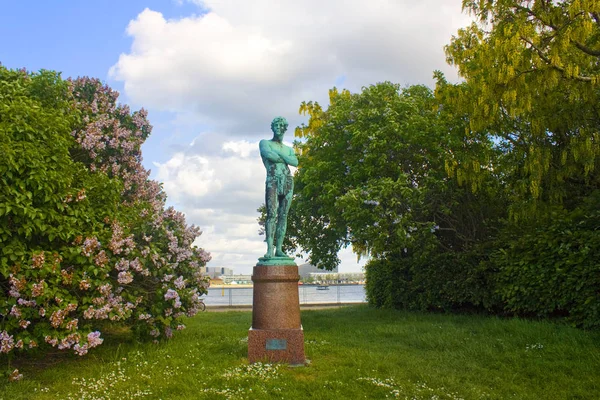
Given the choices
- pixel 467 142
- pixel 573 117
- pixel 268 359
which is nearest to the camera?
pixel 268 359

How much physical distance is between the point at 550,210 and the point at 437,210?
11.3ft

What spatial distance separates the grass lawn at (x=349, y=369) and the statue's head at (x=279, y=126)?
14.0 ft

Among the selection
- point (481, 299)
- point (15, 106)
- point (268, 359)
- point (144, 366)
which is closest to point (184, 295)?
point (144, 366)

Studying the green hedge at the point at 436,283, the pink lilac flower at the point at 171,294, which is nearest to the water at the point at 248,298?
the green hedge at the point at 436,283

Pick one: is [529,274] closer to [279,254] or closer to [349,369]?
[349,369]

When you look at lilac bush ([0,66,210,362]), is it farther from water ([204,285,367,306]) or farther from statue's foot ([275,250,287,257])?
water ([204,285,367,306])

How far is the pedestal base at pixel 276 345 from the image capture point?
8992 millimetres

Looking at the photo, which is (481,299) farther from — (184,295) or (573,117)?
(184,295)

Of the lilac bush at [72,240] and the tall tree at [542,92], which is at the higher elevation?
the tall tree at [542,92]

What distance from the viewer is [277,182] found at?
9.91 meters

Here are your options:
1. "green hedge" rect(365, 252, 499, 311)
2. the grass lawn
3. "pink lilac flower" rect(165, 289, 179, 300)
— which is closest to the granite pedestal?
the grass lawn

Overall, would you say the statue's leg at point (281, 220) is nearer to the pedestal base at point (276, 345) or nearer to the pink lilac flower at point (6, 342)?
the pedestal base at point (276, 345)

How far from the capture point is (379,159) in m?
15.8

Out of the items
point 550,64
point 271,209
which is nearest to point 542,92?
point 550,64
